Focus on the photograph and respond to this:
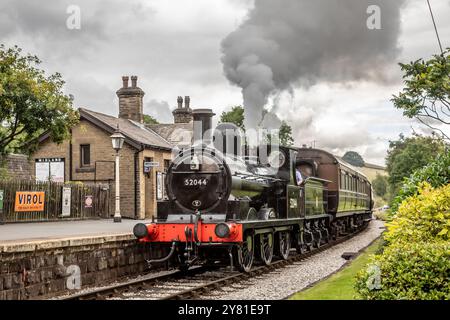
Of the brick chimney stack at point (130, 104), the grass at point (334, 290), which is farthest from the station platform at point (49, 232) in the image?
the brick chimney stack at point (130, 104)

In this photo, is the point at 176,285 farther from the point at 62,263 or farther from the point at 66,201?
the point at 66,201

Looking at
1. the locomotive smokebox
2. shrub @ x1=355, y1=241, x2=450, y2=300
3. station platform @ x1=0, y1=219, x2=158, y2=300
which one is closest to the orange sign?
station platform @ x1=0, y1=219, x2=158, y2=300

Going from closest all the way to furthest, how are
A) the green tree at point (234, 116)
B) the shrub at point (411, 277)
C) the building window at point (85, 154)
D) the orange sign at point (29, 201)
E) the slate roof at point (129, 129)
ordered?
the shrub at point (411, 277), the orange sign at point (29, 201), the slate roof at point (129, 129), the building window at point (85, 154), the green tree at point (234, 116)

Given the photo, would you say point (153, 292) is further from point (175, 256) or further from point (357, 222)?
point (357, 222)

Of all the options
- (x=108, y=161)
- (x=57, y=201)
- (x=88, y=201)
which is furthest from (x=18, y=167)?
(x=57, y=201)

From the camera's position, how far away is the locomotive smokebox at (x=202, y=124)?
530 inches

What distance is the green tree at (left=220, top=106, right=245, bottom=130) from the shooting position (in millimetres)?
47438

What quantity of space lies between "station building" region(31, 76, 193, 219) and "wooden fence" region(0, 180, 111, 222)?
920mm

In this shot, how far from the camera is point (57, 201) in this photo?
24359 mm

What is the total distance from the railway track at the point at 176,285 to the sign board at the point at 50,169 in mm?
16798

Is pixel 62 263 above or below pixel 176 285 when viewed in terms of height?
above

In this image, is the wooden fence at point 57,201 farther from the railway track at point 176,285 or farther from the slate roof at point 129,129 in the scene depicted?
the railway track at point 176,285

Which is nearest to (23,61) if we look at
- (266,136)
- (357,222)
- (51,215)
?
(51,215)

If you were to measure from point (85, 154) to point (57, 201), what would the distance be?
6563 mm
